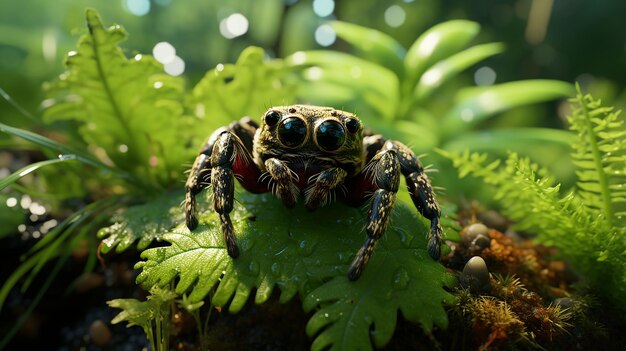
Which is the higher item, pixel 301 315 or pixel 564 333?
pixel 564 333

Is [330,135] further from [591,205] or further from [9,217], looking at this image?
[9,217]

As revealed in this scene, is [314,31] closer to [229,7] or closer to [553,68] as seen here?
[229,7]

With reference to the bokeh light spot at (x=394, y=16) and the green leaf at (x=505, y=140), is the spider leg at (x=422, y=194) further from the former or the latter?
the bokeh light spot at (x=394, y=16)

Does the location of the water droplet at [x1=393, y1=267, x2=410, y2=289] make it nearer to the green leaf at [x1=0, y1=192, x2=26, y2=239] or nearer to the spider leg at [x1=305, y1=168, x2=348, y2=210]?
the spider leg at [x1=305, y1=168, x2=348, y2=210]

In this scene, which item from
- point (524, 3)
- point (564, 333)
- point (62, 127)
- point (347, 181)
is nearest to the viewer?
point (564, 333)

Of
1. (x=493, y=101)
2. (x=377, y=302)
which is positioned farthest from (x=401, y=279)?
(x=493, y=101)

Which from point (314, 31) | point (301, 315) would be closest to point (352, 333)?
point (301, 315)

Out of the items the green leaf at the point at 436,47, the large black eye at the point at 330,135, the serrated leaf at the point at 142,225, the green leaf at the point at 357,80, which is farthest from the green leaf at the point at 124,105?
the green leaf at the point at 436,47
